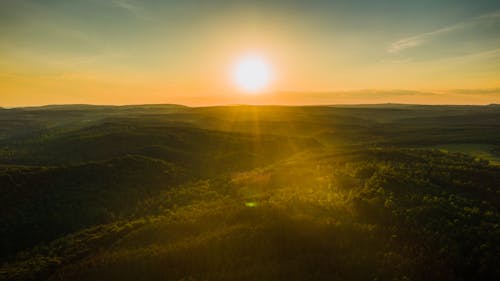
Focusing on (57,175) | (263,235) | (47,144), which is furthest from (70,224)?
(47,144)

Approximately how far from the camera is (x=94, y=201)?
102ft

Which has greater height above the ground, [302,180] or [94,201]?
[302,180]

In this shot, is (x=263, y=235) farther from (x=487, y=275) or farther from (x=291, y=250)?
(x=487, y=275)

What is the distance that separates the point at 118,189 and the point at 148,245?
60.2 ft

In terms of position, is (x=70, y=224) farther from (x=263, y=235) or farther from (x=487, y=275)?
(x=487, y=275)

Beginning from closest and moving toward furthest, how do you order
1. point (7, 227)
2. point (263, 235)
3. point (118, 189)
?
point (263, 235), point (7, 227), point (118, 189)

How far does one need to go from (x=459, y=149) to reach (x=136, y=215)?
54920 mm

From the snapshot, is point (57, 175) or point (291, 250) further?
point (57, 175)

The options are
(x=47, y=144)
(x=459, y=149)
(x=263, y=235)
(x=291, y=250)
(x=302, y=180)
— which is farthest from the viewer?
(x=47, y=144)

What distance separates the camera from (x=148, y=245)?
1870cm

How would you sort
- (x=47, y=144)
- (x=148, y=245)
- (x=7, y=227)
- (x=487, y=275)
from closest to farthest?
1. (x=487, y=275)
2. (x=148, y=245)
3. (x=7, y=227)
4. (x=47, y=144)

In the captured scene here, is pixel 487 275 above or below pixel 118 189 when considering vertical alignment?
above

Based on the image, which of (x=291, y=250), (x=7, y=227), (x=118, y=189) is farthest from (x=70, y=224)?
(x=291, y=250)

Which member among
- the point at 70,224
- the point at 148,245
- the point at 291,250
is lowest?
the point at 70,224
